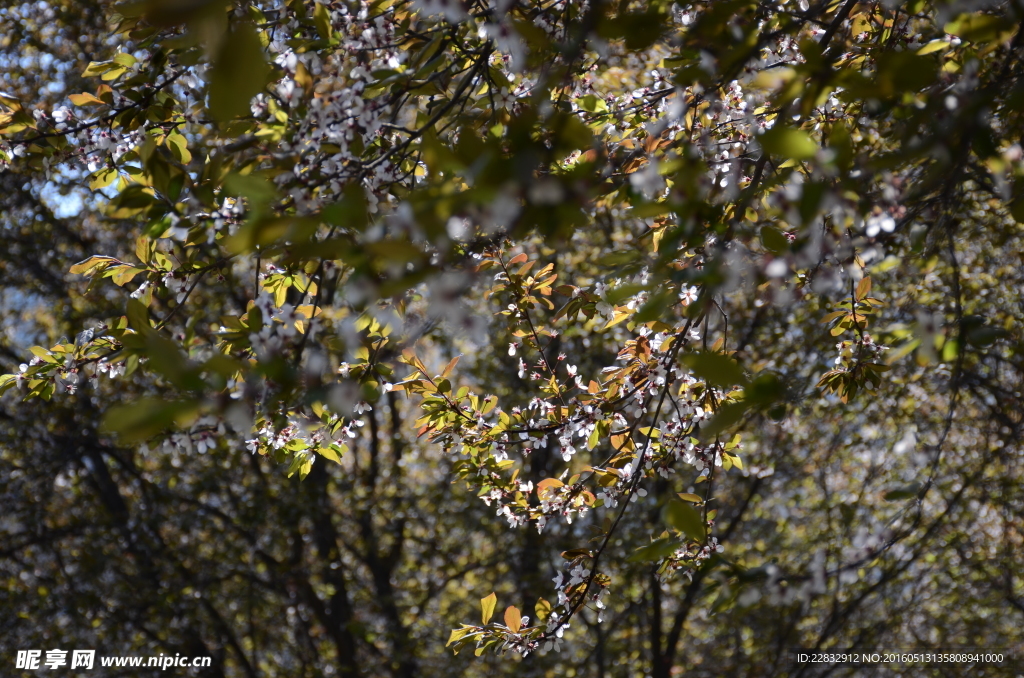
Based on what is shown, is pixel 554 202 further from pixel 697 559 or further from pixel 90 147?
pixel 90 147

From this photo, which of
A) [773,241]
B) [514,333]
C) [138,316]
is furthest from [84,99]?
[773,241]

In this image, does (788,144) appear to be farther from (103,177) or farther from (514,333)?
(103,177)

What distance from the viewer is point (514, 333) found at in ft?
7.27

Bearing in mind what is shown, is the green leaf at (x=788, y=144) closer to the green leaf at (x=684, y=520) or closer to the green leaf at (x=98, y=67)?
the green leaf at (x=684, y=520)

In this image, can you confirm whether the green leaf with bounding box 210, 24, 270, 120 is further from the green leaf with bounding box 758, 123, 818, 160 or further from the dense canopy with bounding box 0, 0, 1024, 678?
the green leaf with bounding box 758, 123, 818, 160

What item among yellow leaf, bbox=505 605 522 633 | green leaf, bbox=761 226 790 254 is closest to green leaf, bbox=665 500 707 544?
green leaf, bbox=761 226 790 254

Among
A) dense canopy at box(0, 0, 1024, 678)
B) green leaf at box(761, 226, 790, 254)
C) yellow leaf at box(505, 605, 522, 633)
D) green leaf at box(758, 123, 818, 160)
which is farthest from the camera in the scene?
yellow leaf at box(505, 605, 522, 633)

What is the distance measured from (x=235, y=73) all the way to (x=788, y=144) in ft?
2.09

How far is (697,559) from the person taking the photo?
203 centimetres

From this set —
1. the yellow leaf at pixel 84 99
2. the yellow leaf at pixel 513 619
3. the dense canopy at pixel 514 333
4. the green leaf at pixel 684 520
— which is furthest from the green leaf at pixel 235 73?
the yellow leaf at pixel 513 619

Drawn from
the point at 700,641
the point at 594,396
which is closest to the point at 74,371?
the point at 594,396

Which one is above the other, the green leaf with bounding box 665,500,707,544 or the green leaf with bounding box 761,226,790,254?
the green leaf with bounding box 761,226,790,254

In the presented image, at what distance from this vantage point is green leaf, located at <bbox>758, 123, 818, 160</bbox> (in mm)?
910

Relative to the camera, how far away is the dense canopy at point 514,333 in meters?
1.11
